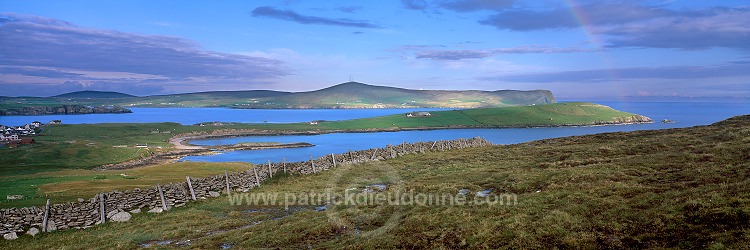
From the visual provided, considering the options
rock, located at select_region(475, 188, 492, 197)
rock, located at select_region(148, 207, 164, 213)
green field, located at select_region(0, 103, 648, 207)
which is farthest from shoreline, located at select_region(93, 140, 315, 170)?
rock, located at select_region(475, 188, 492, 197)

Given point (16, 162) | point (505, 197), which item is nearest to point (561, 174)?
point (505, 197)

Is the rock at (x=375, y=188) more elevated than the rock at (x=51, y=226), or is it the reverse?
the rock at (x=375, y=188)

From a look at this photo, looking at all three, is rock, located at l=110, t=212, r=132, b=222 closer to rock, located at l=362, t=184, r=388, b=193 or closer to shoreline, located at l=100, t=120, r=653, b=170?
rock, located at l=362, t=184, r=388, b=193

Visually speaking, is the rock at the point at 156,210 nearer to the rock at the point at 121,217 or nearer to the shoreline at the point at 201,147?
the rock at the point at 121,217

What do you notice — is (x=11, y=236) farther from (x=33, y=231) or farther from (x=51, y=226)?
(x=51, y=226)

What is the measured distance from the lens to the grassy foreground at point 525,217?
13.5 m

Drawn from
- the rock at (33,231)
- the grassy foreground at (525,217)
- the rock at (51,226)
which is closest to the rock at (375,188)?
the grassy foreground at (525,217)

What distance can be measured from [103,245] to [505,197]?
19.2 metres

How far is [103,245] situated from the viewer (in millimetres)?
18641

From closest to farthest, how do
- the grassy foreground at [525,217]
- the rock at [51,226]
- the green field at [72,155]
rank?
the grassy foreground at [525,217]
the rock at [51,226]
the green field at [72,155]

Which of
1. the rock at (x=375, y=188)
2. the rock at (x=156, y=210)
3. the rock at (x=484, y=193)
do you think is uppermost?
the rock at (x=484, y=193)

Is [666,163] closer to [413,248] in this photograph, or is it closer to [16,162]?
[413,248]

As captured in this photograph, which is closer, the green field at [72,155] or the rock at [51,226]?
the rock at [51,226]

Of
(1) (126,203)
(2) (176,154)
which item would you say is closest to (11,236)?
(1) (126,203)
